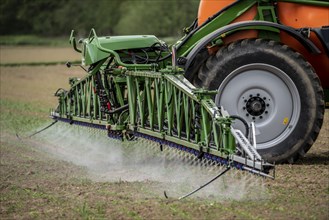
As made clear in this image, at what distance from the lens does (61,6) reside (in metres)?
41.0

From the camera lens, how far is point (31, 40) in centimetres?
4312

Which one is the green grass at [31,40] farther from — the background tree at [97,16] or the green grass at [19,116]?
the green grass at [19,116]

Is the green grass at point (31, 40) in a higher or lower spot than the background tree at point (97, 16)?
lower

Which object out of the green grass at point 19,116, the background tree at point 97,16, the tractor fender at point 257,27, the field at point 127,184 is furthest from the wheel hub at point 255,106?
the background tree at point 97,16

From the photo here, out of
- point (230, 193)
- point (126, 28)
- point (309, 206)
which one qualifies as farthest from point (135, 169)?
point (126, 28)

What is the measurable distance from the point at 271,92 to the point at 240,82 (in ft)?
1.27

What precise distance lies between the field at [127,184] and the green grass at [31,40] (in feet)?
96.7

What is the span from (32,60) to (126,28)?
18.4m

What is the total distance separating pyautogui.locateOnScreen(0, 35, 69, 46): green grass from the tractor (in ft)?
106

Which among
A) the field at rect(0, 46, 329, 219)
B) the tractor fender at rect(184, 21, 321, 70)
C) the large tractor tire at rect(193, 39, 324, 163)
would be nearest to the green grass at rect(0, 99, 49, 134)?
the field at rect(0, 46, 329, 219)

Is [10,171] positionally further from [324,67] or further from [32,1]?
[32,1]

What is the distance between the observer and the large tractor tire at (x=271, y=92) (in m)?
8.52

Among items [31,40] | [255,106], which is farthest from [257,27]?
[31,40]

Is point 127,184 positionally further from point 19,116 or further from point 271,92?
point 19,116
